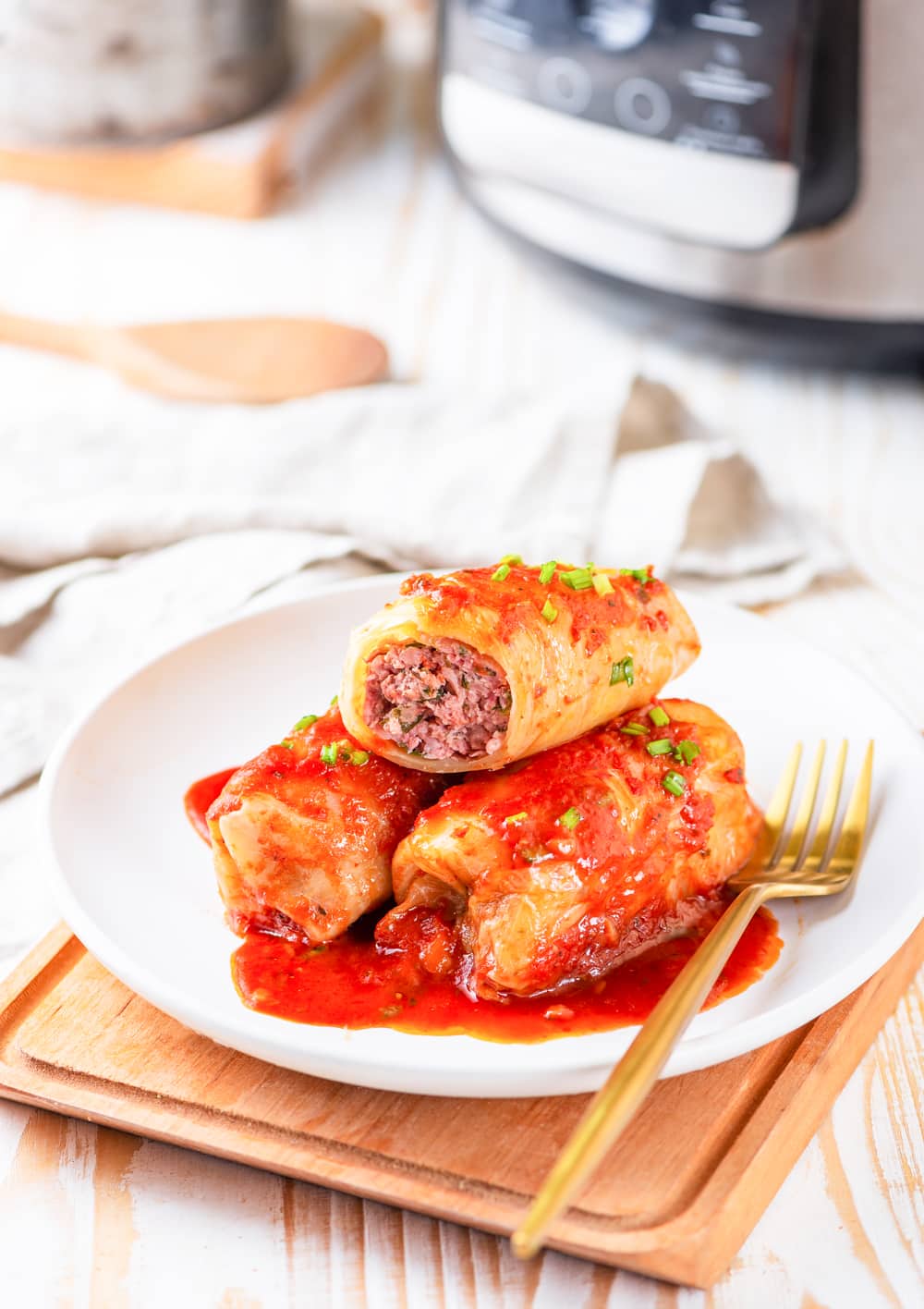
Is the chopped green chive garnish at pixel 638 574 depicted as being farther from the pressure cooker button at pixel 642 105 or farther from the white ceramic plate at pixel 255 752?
the pressure cooker button at pixel 642 105

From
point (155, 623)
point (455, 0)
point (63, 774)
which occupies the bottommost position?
point (155, 623)

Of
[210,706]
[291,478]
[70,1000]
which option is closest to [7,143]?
[291,478]

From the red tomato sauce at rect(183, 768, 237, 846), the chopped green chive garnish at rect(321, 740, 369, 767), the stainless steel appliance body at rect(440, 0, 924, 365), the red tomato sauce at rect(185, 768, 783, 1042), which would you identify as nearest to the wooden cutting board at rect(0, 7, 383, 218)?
the stainless steel appliance body at rect(440, 0, 924, 365)

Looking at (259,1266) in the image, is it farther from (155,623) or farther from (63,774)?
(155,623)

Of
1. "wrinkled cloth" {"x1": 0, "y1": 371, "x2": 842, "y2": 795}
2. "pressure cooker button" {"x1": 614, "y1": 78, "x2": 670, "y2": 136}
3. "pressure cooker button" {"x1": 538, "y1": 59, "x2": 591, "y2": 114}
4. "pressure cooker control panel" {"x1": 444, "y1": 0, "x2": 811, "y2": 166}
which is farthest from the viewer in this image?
"pressure cooker button" {"x1": 538, "y1": 59, "x2": 591, "y2": 114}

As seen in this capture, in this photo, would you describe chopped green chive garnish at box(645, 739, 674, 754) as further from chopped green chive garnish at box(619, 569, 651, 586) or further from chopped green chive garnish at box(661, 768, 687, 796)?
chopped green chive garnish at box(619, 569, 651, 586)

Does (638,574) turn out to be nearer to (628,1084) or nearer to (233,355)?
(628,1084)
